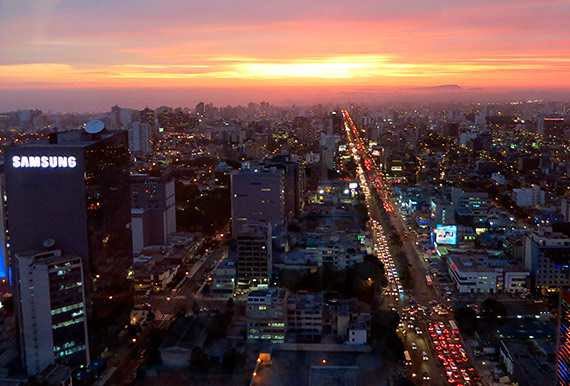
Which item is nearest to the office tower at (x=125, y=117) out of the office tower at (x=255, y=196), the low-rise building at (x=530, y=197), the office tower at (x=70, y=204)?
the office tower at (x=255, y=196)

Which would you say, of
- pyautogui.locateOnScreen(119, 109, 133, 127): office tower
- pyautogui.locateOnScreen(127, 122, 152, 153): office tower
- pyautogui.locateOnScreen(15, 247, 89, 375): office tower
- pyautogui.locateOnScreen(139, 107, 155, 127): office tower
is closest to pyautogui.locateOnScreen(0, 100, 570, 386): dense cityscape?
pyautogui.locateOnScreen(15, 247, 89, 375): office tower

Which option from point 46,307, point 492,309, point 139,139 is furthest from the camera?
point 139,139

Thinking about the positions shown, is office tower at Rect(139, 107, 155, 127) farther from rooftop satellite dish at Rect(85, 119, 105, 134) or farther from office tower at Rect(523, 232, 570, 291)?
office tower at Rect(523, 232, 570, 291)

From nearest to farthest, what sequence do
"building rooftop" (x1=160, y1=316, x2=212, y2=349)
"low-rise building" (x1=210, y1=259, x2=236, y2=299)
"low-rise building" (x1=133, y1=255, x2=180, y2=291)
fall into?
"building rooftop" (x1=160, y1=316, x2=212, y2=349)
"low-rise building" (x1=210, y1=259, x2=236, y2=299)
"low-rise building" (x1=133, y1=255, x2=180, y2=291)

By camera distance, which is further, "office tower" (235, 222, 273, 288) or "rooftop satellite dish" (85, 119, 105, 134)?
"office tower" (235, 222, 273, 288)

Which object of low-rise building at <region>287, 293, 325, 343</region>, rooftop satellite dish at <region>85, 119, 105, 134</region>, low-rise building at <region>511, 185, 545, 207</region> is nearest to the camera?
rooftop satellite dish at <region>85, 119, 105, 134</region>

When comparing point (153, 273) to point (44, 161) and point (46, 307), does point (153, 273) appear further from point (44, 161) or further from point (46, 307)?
point (44, 161)

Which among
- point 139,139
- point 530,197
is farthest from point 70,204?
point 139,139
